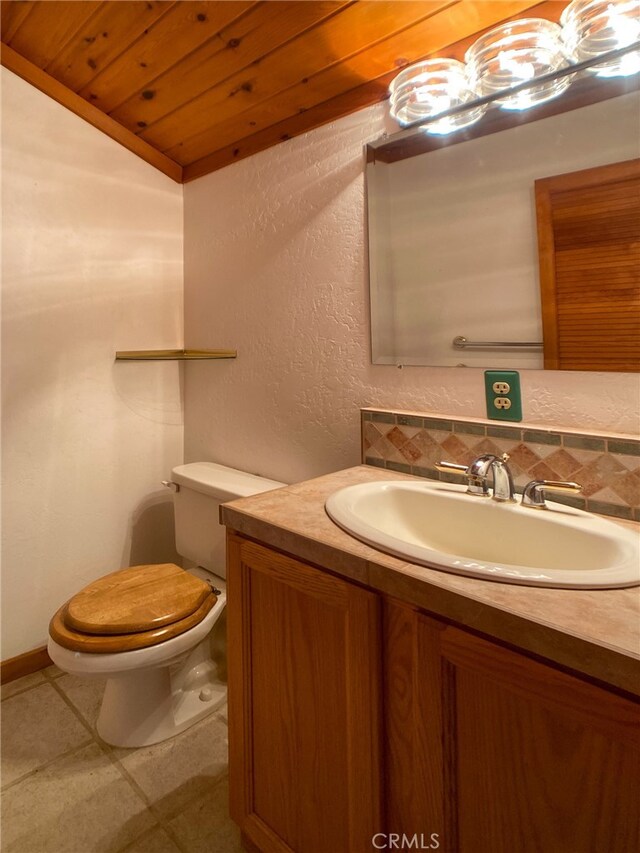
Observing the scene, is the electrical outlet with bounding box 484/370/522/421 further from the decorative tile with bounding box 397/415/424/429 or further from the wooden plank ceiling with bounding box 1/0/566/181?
the wooden plank ceiling with bounding box 1/0/566/181

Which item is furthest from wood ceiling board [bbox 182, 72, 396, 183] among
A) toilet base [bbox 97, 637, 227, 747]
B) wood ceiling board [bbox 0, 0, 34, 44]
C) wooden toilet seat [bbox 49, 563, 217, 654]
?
toilet base [bbox 97, 637, 227, 747]

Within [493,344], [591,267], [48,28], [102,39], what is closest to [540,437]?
[493,344]

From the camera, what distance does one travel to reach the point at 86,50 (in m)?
1.44

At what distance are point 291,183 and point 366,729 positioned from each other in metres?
1.55

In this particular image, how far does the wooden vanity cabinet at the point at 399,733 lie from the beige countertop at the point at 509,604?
26 mm

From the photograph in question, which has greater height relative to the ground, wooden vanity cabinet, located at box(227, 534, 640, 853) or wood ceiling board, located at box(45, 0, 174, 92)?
wood ceiling board, located at box(45, 0, 174, 92)

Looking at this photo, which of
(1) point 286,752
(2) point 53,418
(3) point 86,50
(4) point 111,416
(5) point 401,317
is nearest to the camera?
(1) point 286,752

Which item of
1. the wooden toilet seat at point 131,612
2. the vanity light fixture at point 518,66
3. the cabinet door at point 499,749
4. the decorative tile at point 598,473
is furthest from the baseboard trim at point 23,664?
the vanity light fixture at point 518,66

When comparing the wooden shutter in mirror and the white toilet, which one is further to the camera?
the white toilet

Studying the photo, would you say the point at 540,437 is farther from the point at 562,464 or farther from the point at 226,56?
the point at 226,56

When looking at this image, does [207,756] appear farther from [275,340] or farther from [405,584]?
[275,340]

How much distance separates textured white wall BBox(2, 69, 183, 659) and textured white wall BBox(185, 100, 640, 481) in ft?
0.57

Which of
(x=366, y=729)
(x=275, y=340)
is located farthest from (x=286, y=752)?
(x=275, y=340)

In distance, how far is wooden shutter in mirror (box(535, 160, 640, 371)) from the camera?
3.06 ft
